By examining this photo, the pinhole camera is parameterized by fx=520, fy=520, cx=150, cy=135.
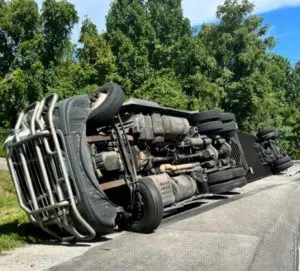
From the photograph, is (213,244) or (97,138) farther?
(97,138)

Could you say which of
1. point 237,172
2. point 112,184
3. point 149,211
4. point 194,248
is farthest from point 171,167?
point 194,248

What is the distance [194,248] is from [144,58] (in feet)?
80.2

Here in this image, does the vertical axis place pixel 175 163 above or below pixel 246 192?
above

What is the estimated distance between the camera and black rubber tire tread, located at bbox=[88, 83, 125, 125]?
19.9 feet

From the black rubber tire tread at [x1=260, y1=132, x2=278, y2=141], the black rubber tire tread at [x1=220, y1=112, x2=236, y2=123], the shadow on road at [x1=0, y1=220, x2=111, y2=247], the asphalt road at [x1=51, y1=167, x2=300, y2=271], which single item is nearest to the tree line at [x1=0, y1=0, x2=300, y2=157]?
the black rubber tire tread at [x1=260, y1=132, x2=278, y2=141]

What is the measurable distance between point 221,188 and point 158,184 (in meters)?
2.76

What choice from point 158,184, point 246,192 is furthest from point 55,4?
point 158,184

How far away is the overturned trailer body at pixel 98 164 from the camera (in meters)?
5.31

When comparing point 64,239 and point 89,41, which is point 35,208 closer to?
point 64,239

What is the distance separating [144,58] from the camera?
29.0 m

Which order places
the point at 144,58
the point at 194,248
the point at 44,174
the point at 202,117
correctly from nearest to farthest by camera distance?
the point at 194,248
the point at 44,174
the point at 202,117
the point at 144,58

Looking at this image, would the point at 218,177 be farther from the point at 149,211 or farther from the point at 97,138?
the point at 97,138

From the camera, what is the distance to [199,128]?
9750 millimetres

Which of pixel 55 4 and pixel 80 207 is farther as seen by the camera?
pixel 55 4
